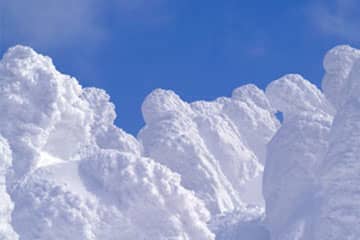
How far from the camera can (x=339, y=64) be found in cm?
5044

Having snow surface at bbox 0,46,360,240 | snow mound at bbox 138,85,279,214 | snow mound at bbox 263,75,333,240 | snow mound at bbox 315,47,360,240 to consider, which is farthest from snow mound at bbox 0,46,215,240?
snow mound at bbox 138,85,279,214

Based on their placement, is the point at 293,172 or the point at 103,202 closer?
the point at 103,202

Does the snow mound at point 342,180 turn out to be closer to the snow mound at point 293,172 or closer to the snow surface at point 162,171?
the snow surface at point 162,171

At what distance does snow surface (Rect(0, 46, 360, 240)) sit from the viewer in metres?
29.5

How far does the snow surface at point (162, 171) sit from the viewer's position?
2948 cm

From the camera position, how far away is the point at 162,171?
A: 99.3 feet

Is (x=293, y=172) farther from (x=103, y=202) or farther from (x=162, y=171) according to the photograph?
(x=103, y=202)

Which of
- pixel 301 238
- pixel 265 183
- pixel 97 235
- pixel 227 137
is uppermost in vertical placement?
pixel 227 137

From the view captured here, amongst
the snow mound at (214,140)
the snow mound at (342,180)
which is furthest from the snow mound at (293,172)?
the snow mound at (214,140)

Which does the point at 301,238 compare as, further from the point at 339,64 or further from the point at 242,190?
the point at 242,190

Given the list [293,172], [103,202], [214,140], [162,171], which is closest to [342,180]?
[293,172]

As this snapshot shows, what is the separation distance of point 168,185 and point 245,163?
31312mm

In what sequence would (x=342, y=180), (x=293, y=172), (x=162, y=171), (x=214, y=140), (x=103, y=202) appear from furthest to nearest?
A: (x=214, y=140)
(x=293, y=172)
(x=342, y=180)
(x=162, y=171)
(x=103, y=202)

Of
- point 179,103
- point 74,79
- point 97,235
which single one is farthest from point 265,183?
point 179,103
